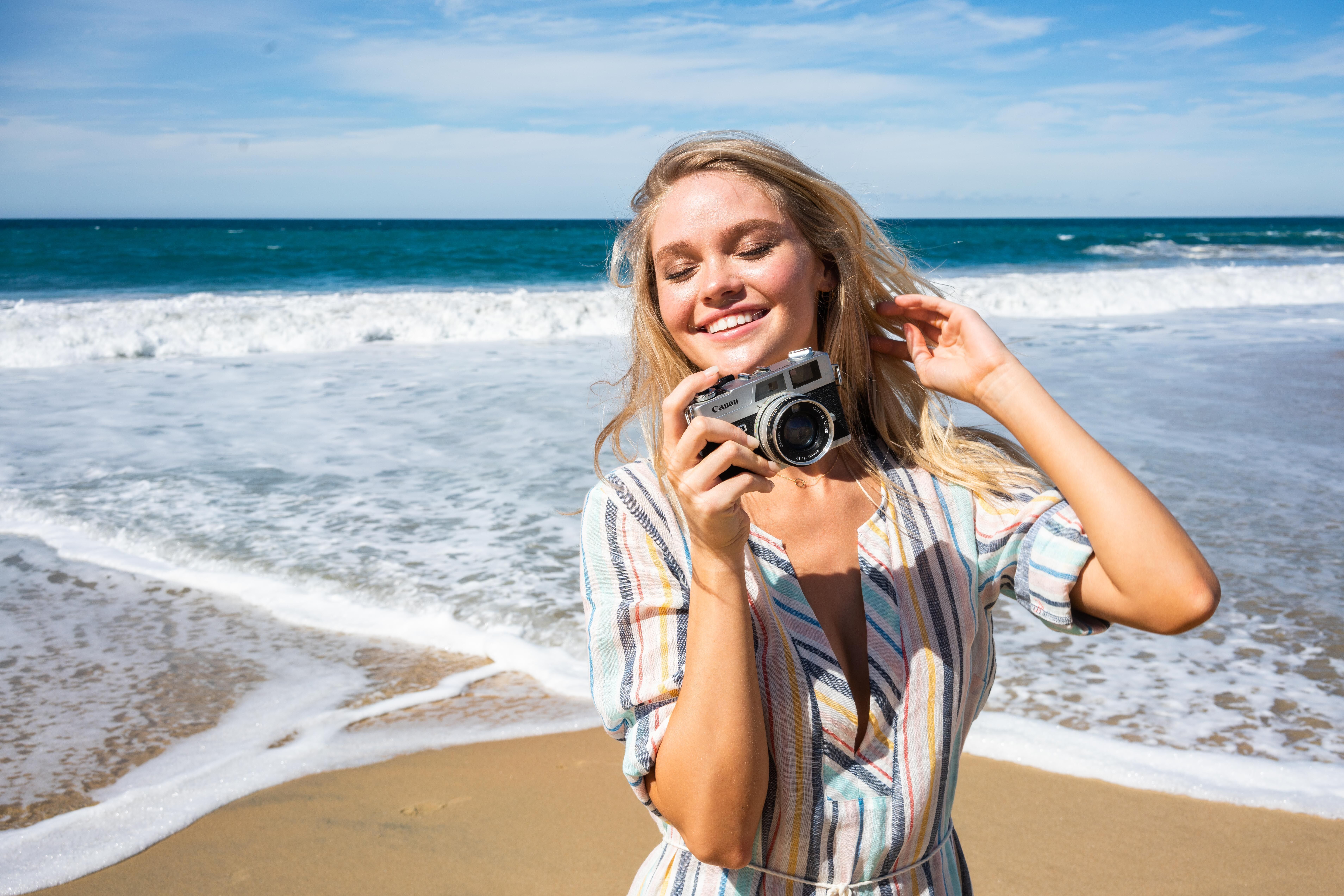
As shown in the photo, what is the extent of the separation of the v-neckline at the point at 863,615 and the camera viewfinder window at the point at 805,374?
0.22 metres

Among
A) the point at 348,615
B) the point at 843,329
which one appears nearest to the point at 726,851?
the point at 843,329

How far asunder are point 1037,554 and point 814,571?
32 cm

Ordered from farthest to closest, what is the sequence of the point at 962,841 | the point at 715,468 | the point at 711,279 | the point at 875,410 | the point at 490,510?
the point at 490,510
the point at 962,841
the point at 875,410
the point at 711,279
the point at 715,468

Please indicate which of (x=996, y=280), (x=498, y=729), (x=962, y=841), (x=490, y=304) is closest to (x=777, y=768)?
(x=962, y=841)

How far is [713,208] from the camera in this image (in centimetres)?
148

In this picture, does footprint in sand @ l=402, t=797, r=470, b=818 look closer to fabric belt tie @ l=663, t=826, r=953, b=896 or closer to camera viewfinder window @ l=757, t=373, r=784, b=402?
fabric belt tie @ l=663, t=826, r=953, b=896

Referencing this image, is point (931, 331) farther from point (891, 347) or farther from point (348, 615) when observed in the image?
point (348, 615)

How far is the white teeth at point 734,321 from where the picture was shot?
1.47 m

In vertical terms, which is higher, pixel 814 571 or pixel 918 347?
pixel 918 347

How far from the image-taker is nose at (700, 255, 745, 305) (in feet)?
4.74

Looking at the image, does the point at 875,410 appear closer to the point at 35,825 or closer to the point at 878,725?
the point at 878,725

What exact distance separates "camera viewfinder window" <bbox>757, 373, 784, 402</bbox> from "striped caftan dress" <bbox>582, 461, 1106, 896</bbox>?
20 centimetres

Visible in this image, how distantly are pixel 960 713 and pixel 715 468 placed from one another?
51 cm

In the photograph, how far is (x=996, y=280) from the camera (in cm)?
1805
